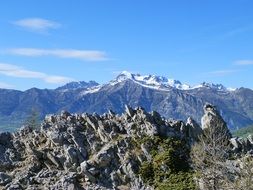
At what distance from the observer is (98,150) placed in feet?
335

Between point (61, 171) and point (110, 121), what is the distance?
2054 centimetres

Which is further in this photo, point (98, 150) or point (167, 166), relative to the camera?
point (98, 150)

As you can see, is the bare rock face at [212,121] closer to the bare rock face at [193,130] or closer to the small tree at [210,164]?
the bare rock face at [193,130]

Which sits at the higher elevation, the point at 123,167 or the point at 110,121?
the point at 110,121

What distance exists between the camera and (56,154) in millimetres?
102062

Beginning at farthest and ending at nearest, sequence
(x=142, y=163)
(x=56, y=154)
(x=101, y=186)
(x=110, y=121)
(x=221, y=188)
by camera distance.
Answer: (x=110, y=121) → (x=56, y=154) → (x=142, y=163) → (x=101, y=186) → (x=221, y=188)

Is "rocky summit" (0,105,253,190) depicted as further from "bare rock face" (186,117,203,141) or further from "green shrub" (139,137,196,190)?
"green shrub" (139,137,196,190)

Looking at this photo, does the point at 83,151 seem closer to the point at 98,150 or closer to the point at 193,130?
the point at 98,150

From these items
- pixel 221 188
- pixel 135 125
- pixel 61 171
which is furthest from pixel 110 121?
pixel 221 188

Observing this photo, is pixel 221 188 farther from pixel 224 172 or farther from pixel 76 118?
pixel 76 118

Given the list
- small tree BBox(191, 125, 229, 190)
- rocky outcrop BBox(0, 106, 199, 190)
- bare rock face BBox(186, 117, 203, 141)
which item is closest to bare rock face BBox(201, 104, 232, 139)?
bare rock face BBox(186, 117, 203, 141)

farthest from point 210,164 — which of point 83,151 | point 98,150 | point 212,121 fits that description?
point 83,151

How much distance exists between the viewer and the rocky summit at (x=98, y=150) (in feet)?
301

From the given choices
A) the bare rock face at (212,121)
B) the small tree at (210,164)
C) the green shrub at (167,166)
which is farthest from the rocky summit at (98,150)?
the small tree at (210,164)
